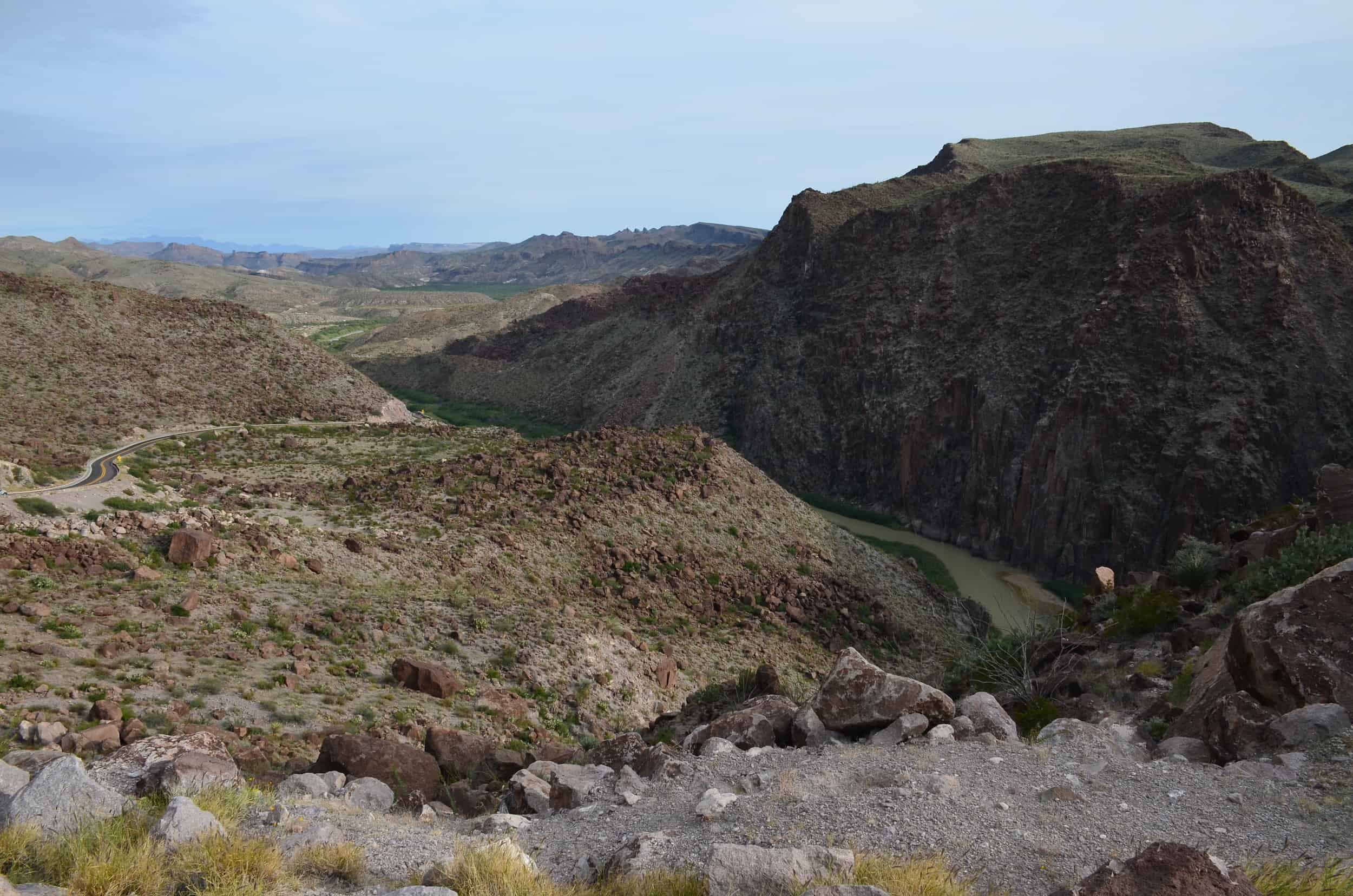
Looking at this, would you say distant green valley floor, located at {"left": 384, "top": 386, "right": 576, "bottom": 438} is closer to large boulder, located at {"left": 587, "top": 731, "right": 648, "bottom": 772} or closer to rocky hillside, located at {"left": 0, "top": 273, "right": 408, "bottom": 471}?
rocky hillside, located at {"left": 0, "top": 273, "right": 408, "bottom": 471}

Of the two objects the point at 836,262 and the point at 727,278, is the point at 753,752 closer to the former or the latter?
the point at 836,262

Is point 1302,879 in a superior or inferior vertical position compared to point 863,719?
superior

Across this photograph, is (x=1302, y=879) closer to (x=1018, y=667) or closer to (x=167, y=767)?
(x=167, y=767)

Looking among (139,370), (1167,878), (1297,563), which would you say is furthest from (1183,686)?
(139,370)

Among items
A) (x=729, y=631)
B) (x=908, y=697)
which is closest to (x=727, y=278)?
(x=729, y=631)

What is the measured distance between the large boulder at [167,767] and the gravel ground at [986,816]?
136 centimetres

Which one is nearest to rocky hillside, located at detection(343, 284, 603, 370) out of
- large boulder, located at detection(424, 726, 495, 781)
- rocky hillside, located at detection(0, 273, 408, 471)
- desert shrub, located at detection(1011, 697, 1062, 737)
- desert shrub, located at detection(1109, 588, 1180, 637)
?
rocky hillside, located at detection(0, 273, 408, 471)

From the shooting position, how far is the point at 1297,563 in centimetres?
1370

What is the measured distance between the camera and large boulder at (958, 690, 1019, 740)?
426 inches

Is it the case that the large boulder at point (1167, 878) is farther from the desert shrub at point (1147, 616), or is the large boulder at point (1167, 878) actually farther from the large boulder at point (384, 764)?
the desert shrub at point (1147, 616)

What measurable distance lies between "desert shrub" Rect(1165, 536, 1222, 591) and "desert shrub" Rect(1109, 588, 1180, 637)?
160 cm

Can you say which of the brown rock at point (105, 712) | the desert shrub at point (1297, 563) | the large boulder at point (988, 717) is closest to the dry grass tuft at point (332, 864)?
the brown rock at point (105, 712)

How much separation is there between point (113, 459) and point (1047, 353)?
1738 inches

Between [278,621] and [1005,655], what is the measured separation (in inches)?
595
